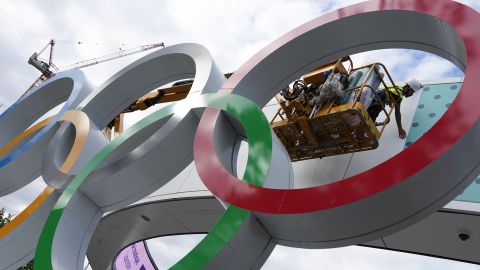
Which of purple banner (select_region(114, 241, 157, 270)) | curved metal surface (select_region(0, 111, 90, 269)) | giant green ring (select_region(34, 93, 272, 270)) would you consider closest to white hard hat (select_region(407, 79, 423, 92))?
giant green ring (select_region(34, 93, 272, 270))

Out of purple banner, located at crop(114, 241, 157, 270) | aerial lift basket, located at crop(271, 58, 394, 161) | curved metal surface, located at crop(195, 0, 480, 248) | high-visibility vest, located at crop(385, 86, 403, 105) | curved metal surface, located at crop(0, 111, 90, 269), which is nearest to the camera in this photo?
curved metal surface, located at crop(195, 0, 480, 248)

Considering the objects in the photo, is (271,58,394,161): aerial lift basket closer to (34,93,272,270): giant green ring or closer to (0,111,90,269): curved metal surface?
(34,93,272,270): giant green ring

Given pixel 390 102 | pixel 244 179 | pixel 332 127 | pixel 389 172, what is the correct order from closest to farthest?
1. pixel 389 172
2. pixel 244 179
3. pixel 332 127
4. pixel 390 102

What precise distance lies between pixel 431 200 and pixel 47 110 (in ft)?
30.2

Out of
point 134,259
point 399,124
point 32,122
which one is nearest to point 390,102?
point 399,124

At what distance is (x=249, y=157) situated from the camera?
509cm

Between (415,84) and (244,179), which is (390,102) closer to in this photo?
(415,84)

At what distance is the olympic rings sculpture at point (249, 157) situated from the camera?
4.05 m

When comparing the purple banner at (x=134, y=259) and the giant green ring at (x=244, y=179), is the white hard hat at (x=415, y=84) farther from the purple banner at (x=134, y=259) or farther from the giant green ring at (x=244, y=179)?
the purple banner at (x=134, y=259)

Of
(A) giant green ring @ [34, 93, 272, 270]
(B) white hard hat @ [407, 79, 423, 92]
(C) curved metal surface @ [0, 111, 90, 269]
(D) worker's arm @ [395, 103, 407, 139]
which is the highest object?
(B) white hard hat @ [407, 79, 423, 92]

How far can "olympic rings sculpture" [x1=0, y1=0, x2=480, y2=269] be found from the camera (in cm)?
405

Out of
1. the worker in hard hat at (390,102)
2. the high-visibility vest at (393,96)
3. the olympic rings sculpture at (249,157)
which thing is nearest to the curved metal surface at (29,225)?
the olympic rings sculpture at (249,157)

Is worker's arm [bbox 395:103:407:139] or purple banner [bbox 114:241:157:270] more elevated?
worker's arm [bbox 395:103:407:139]

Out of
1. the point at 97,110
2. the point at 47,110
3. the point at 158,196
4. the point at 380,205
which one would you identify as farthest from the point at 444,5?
the point at 47,110
